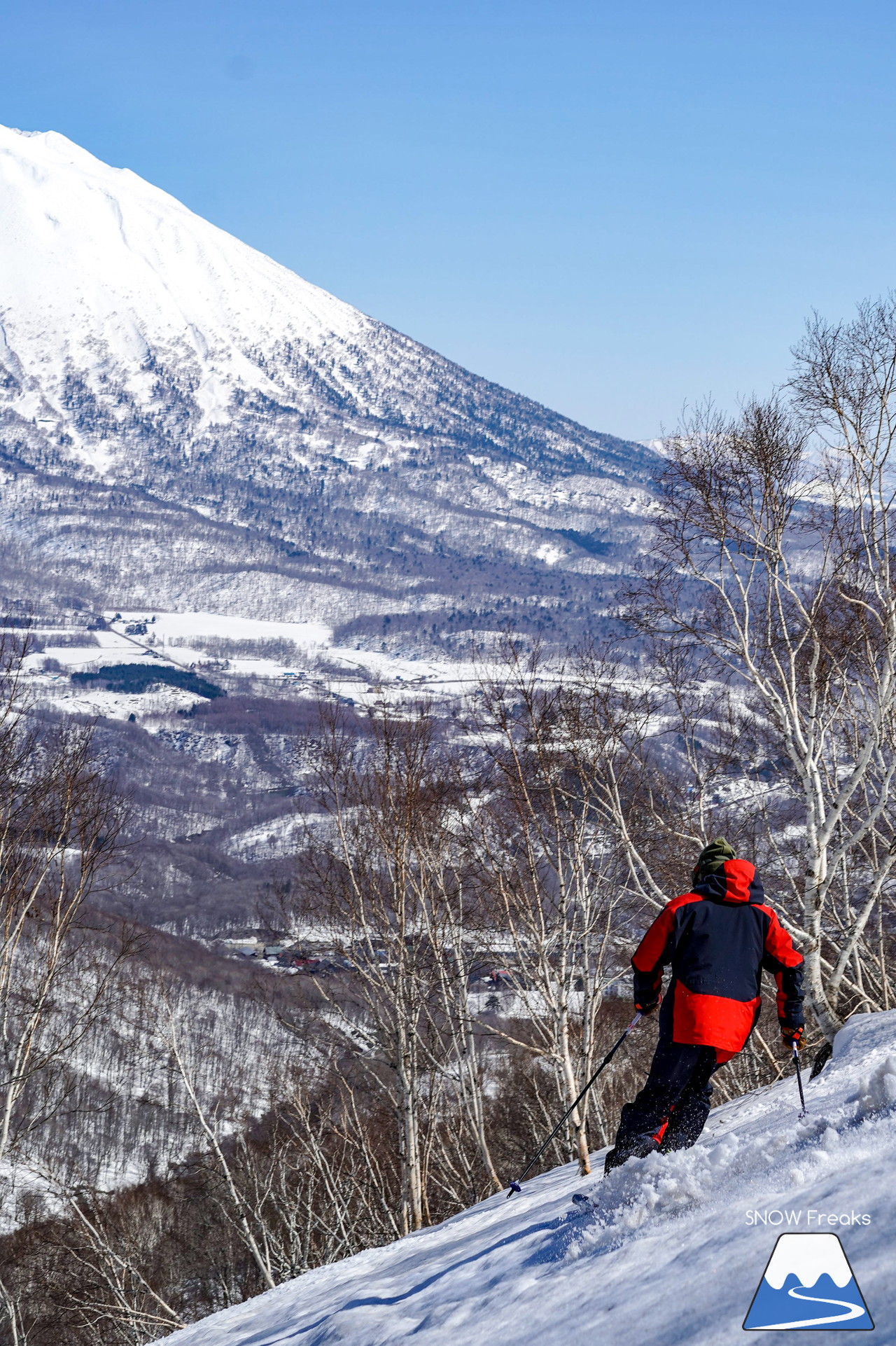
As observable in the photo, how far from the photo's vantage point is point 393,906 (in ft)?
52.0

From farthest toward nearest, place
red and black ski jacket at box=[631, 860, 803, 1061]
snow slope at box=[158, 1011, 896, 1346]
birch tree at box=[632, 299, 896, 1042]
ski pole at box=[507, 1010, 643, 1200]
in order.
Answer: birch tree at box=[632, 299, 896, 1042] < ski pole at box=[507, 1010, 643, 1200] < red and black ski jacket at box=[631, 860, 803, 1061] < snow slope at box=[158, 1011, 896, 1346]

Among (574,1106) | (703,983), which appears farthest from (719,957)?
(574,1106)

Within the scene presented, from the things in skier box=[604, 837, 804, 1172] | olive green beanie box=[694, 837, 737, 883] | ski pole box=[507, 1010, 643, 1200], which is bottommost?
ski pole box=[507, 1010, 643, 1200]

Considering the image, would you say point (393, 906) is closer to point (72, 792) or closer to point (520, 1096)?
point (72, 792)

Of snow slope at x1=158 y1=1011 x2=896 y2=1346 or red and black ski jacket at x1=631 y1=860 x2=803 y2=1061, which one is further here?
red and black ski jacket at x1=631 y1=860 x2=803 y2=1061

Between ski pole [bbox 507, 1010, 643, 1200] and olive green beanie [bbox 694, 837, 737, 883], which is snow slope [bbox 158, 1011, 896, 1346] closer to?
ski pole [bbox 507, 1010, 643, 1200]

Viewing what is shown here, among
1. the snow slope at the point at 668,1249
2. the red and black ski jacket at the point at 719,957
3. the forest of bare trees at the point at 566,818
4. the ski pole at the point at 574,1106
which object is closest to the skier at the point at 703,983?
the red and black ski jacket at the point at 719,957

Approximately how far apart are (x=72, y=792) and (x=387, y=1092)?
635 cm

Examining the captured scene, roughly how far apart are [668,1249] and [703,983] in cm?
144

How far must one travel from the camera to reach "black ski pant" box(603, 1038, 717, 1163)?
561 centimetres

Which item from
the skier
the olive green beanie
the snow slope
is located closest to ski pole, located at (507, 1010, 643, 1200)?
the snow slope

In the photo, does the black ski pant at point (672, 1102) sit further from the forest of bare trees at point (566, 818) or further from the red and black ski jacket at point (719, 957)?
the forest of bare trees at point (566, 818)

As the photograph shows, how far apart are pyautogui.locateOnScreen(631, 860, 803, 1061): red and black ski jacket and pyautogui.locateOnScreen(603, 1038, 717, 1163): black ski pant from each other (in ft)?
0.33

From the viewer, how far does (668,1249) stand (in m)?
4.41
